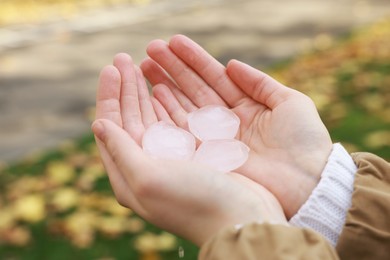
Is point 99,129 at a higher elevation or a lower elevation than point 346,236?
higher

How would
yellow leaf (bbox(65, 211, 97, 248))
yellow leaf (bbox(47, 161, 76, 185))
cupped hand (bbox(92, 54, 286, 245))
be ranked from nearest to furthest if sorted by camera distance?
cupped hand (bbox(92, 54, 286, 245)), yellow leaf (bbox(65, 211, 97, 248)), yellow leaf (bbox(47, 161, 76, 185))

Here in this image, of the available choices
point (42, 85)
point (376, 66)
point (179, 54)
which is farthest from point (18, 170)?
point (376, 66)

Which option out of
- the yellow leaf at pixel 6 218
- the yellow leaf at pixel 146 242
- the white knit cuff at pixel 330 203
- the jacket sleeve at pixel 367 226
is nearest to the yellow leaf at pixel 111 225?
the yellow leaf at pixel 146 242

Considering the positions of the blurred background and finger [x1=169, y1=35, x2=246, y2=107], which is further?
the blurred background

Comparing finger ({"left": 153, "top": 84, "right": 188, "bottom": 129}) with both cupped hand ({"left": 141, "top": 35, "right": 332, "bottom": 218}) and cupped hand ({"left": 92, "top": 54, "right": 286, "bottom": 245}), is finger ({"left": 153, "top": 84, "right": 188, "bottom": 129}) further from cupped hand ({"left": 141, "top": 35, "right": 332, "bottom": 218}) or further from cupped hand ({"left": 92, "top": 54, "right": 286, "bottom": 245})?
cupped hand ({"left": 92, "top": 54, "right": 286, "bottom": 245})

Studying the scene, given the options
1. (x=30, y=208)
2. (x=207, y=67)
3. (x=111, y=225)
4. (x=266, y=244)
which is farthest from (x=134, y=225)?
(x=266, y=244)

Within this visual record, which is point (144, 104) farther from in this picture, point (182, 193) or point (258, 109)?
point (182, 193)

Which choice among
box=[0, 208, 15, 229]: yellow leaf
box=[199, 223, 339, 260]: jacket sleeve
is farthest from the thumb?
box=[0, 208, 15, 229]: yellow leaf
